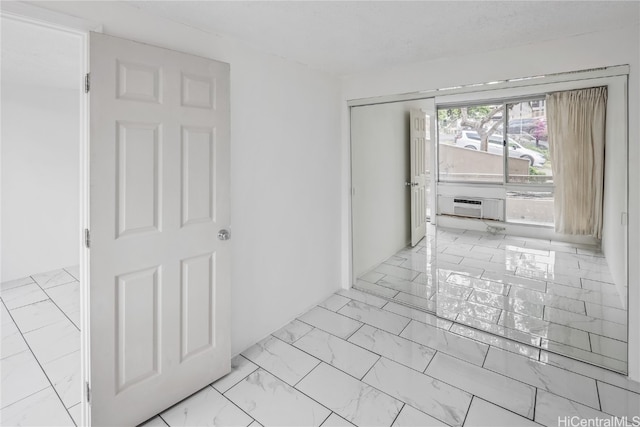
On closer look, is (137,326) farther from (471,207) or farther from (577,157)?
(471,207)

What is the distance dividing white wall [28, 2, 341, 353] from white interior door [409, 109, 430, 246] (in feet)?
5.02

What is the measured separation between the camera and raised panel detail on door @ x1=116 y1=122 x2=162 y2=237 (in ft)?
5.41

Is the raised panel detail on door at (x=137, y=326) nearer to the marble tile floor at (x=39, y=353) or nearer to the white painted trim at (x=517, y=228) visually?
the marble tile floor at (x=39, y=353)

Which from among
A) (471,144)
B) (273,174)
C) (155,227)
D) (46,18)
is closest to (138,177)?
(155,227)

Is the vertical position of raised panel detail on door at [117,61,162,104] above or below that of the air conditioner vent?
above

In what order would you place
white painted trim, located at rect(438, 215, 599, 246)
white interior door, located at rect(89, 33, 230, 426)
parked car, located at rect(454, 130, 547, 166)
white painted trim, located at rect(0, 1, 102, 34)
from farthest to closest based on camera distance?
parked car, located at rect(454, 130, 547, 166) < white painted trim, located at rect(438, 215, 599, 246) < white interior door, located at rect(89, 33, 230, 426) < white painted trim, located at rect(0, 1, 102, 34)

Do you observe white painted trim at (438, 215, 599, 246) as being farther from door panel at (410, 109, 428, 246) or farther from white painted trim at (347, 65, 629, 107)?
white painted trim at (347, 65, 629, 107)

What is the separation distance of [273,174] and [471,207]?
318 centimetres

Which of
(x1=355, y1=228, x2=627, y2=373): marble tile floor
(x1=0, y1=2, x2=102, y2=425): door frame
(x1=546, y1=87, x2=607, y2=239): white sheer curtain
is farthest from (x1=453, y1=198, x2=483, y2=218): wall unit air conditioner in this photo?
(x1=0, y1=2, x2=102, y2=425): door frame

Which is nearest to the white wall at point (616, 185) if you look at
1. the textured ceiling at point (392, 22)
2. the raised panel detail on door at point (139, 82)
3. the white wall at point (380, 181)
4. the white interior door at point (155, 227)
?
the textured ceiling at point (392, 22)

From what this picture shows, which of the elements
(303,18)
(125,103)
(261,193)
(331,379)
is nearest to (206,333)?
(331,379)

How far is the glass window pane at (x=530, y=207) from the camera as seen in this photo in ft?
12.4

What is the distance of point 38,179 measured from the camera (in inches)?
158

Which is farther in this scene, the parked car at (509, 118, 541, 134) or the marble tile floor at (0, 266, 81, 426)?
the parked car at (509, 118, 541, 134)
